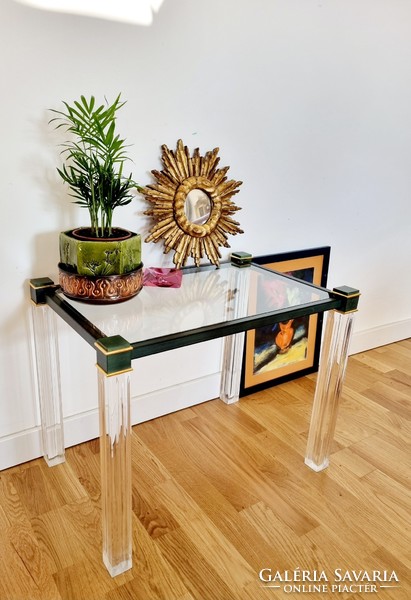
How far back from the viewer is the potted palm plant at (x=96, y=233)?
124cm

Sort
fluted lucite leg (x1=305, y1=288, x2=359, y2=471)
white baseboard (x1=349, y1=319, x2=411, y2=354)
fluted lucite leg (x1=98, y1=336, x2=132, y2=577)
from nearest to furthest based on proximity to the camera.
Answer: fluted lucite leg (x1=98, y1=336, x2=132, y2=577), fluted lucite leg (x1=305, y1=288, x2=359, y2=471), white baseboard (x1=349, y1=319, x2=411, y2=354)

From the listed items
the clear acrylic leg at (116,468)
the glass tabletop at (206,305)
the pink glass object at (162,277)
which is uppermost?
the pink glass object at (162,277)

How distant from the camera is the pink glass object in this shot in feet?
4.98

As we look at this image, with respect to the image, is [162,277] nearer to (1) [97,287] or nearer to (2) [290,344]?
(1) [97,287]

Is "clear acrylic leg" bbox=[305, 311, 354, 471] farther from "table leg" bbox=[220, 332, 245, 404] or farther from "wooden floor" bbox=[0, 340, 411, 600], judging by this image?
"table leg" bbox=[220, 332, 245, 404]

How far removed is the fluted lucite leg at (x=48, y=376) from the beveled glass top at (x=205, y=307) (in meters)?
0.09

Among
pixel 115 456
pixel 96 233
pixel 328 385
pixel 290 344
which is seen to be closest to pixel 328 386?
pixel 328 385

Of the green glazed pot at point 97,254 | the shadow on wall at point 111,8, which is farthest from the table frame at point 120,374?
the shadow on wall at point 111,8

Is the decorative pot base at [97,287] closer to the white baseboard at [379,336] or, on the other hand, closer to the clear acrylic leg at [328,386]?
the clear acrylic leg at [328,386]

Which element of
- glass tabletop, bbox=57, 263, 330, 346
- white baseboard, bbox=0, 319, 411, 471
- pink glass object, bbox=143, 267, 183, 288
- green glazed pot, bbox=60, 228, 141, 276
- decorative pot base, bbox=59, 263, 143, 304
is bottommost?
white baseboard, bbox=0, 319, 411, 471

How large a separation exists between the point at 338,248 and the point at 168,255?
0.91m

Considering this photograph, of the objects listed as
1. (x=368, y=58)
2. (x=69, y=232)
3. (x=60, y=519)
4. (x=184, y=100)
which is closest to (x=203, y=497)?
(x=60, y=519)

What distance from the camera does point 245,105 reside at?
1.67 m

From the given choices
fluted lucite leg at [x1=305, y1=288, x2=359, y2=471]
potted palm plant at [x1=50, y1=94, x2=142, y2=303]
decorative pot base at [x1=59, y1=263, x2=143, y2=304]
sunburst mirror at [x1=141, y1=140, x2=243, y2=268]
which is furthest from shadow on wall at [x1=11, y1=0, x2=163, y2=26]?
fluted lucite leg at [x1=305, y1=288, x2=359, y2=471]
